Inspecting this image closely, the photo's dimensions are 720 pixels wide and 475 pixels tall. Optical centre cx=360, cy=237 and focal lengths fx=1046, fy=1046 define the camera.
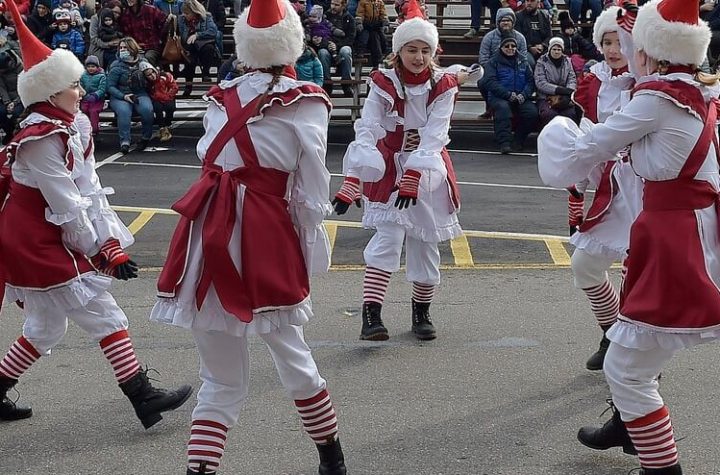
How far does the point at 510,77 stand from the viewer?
50.7 feet

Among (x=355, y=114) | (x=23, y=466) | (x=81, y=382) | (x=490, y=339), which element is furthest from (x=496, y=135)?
(x=23, y=466)

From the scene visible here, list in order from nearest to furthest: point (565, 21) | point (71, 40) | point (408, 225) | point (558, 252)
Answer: point (408, 225)
point (558, 252)
point (71, 40)
point (565, 21)

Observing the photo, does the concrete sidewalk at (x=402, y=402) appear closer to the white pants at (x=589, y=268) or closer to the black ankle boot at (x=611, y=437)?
the black ankle boot at (x=611, y=437)

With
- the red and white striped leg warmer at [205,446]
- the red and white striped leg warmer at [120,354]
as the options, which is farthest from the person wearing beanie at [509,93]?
the red and white striped leg warmer at [205,446]

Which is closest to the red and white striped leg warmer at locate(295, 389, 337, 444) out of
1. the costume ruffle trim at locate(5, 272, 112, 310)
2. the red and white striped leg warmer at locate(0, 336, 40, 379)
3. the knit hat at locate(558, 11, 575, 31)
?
the costume ruffle trim at locate(5, 272, 112, 310)

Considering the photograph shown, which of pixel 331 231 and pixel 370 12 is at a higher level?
pixel 370 12

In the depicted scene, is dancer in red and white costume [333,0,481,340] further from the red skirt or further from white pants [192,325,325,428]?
white pants [192,325,325,428]

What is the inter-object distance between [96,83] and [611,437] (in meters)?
12.3

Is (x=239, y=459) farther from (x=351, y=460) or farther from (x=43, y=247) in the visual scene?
(x=43, y=247)

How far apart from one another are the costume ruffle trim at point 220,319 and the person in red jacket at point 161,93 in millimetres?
11911

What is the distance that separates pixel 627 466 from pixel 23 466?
2766 mm

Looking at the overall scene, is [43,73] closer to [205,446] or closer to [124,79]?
[205,446]

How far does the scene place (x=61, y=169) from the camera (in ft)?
16.1

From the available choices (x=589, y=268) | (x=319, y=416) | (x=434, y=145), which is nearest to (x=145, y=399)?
(x=319, y=416)
